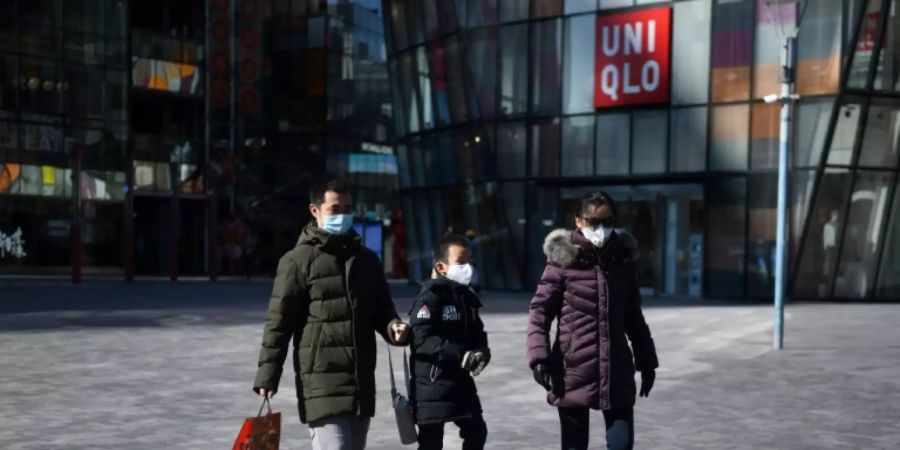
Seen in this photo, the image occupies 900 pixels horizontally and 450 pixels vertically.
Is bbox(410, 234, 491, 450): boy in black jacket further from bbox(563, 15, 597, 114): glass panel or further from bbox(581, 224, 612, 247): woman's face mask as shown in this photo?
bbox(563, 15, 597, 114): glass panel

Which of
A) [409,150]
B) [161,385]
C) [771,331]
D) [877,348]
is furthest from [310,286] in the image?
[409,150]

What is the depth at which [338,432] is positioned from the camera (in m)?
5.77

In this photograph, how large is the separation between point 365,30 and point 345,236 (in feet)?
196

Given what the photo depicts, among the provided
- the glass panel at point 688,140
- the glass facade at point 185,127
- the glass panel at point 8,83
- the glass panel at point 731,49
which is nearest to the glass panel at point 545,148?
the glass panel at point 688,140

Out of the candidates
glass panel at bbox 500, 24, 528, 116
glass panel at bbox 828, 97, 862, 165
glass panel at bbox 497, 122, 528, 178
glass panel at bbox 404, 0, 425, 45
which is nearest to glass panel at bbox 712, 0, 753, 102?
glass panel at bbox 828, 97, 862, 165

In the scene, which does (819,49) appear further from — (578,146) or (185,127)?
(185,127)

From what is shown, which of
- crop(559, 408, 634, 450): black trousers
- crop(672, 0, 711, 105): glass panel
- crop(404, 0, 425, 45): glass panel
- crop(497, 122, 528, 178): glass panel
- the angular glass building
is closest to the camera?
crop(559, 408, 634, 450): black trousers

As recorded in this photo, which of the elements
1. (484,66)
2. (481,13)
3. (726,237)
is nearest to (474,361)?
(726,237)

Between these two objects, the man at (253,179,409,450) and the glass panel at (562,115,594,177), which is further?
the glass panel at (562,115,594,177)

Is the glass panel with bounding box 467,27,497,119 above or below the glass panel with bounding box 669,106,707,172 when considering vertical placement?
above

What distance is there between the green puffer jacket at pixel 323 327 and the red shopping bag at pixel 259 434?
0.65ft

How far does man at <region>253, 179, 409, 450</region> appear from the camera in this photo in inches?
226

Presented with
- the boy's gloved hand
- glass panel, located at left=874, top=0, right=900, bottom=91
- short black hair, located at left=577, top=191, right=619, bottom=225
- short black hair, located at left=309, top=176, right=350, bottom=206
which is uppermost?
glass panel, located at left=874, top=0, right=900, bottom=91

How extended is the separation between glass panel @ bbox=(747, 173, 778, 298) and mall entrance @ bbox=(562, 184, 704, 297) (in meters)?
1.53
